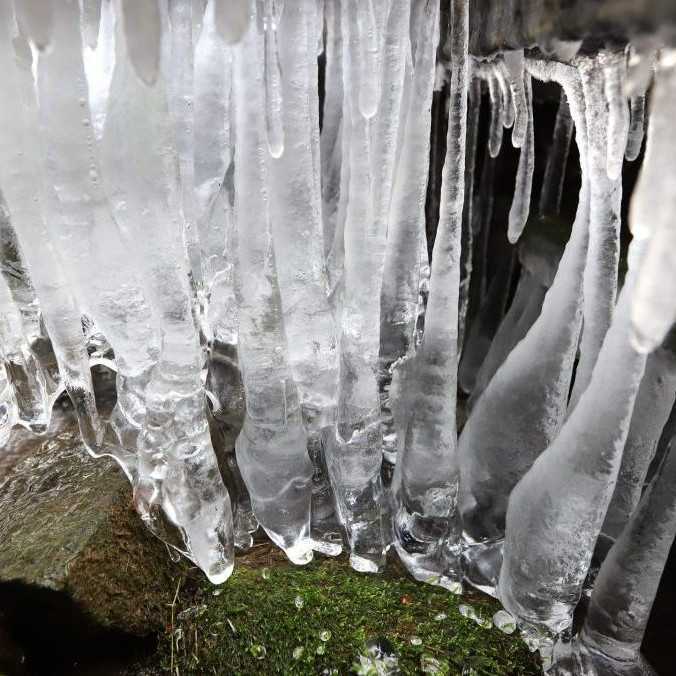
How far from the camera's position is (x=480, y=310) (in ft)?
12.9

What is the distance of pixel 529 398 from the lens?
2.30 meters

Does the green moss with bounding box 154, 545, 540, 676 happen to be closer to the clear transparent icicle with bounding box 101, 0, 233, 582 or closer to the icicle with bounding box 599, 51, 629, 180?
the clear transparent icicle with bounding box 101, 0, 233, 582

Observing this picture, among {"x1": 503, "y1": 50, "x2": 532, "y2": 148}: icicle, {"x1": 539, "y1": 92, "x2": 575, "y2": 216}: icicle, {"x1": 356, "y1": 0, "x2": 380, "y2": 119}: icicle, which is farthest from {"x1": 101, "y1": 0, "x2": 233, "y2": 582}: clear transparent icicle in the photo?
{"x1": 539, "y1": 92, "x2": 575, "y2": 216}: icicle

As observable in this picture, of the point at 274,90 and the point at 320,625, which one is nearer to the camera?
the point at 274,90

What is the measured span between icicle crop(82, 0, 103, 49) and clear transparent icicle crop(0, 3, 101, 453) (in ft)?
0.62

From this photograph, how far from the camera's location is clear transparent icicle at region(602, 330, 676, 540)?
2.11 m

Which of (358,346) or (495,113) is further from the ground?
(495,113)

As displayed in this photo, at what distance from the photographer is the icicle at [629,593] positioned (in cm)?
203

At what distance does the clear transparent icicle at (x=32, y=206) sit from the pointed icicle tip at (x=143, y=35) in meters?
0.39

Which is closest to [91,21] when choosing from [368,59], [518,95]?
[368,59]

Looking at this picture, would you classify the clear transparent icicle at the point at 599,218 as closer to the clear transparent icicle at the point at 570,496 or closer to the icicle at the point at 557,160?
the clear transparent icicle at the point at 570,496

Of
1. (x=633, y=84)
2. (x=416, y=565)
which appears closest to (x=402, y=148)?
(x=633, y=84)

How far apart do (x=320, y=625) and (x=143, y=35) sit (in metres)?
2.21

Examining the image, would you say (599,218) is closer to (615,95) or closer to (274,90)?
(615,95)
